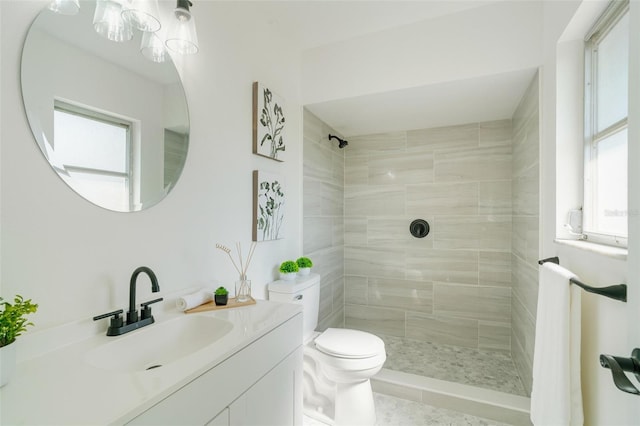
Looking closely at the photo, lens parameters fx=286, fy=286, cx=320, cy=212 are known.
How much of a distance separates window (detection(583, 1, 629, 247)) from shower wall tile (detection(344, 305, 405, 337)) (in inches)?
79.3

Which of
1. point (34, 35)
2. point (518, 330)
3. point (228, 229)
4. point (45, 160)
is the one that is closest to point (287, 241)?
point (228, 229)

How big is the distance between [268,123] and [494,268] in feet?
7.92

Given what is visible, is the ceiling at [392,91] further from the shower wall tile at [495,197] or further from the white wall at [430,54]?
the shower wall tile at [495,197]

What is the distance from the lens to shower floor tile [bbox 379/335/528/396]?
2225mm

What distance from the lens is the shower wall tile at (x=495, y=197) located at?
2.65 metres

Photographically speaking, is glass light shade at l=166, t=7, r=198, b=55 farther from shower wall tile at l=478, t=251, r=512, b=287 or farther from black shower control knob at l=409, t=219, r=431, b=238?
shower wall tile at l=478, t=251, r=512, b=287

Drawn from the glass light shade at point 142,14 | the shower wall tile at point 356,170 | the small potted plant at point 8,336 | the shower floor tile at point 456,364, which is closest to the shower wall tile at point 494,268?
the shower floor tile at point 456,364

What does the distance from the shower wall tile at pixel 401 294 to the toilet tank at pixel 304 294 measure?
121 centimetres

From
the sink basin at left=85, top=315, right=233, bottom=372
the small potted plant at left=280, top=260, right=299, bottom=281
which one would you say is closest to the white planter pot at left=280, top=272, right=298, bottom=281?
the small potted plant at left=280, top=260, right=299, bottom=281

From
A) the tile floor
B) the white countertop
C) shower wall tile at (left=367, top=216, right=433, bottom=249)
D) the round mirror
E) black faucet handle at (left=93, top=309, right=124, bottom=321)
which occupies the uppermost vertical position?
the round mirror

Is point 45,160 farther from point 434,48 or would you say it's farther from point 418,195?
point 418,195

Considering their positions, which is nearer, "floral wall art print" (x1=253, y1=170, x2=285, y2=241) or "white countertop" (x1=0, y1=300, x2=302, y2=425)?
"white countertop" (x1=0, y1=300, x2=302, y2=425)

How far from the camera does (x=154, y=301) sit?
1149 millimetres

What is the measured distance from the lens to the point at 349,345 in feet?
5.69
